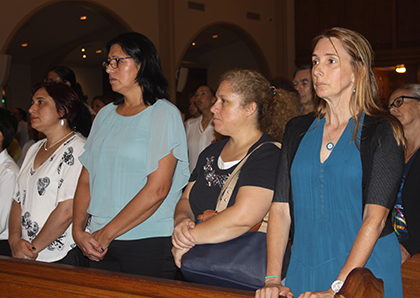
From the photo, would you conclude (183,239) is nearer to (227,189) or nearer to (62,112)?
(227,189)

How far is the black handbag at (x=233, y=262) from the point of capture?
1.57 metres

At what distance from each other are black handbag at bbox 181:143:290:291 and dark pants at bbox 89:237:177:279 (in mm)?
386

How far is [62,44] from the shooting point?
43.4 feet

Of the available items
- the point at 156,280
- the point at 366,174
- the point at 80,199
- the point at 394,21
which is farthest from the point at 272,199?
the point at 394,21

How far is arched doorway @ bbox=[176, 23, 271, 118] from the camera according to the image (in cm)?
1094

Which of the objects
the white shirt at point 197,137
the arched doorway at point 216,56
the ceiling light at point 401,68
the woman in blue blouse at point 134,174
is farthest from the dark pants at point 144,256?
the ceiling light at point 401,68

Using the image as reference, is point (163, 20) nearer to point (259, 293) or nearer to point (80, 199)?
point (80, 199)

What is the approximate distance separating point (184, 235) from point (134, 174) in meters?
0.48

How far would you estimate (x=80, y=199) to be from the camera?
2244 mm

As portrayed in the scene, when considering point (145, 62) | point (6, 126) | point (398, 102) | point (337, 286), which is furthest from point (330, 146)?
point (6, 126)

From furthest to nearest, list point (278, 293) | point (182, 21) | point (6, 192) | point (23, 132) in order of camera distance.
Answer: point (182, 21) < point (23, 132) < point (6, 192) < point (278, 293)

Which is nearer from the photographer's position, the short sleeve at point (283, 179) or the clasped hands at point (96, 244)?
the short sleeve at point (283, 179)

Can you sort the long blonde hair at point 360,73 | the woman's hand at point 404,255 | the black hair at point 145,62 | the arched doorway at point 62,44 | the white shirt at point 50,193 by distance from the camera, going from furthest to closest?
the arched doorway at point 62,44 → the white shirt at point 50,193 → the black hair at point 145,62 → the woman's hand at point 404,255 → the long blonde hair at point 360,73

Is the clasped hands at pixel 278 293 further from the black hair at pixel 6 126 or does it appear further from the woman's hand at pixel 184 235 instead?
the black hair at pixel 6 126
